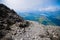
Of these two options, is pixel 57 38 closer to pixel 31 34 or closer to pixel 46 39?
pixel 46 39

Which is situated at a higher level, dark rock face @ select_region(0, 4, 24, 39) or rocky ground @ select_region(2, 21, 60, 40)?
dark rock face @ select_region(0, 4, 24, 39)

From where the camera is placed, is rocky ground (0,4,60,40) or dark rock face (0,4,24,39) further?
dark rock face (0,4,24,39)

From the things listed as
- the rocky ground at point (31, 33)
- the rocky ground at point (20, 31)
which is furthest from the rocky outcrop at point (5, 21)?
the rocky ground at point (31, 33)

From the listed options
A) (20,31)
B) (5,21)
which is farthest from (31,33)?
(5,21)

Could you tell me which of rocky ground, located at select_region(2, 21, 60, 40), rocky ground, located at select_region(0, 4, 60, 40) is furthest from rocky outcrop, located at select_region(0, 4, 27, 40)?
rocky ground, located at select_region(2, 21, 60, 40)

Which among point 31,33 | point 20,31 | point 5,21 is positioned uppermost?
point 5,21

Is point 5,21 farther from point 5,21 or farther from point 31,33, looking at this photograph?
point 31,33

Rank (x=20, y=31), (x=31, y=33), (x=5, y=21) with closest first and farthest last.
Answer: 1. (x=20, y=31)
2. (x=31, y=33)
3. (x=5, y=21)

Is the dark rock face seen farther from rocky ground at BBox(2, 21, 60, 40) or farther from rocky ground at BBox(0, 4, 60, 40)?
rocky ground at BBox(2, 21, 60, 40)

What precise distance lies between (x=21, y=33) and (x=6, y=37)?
2.85 metres

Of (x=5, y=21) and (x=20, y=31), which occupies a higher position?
(x=5, y=21)

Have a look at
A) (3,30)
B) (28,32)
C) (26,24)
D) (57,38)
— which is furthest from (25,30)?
(57,38)

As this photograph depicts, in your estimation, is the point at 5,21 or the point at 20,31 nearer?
the point at 20,31

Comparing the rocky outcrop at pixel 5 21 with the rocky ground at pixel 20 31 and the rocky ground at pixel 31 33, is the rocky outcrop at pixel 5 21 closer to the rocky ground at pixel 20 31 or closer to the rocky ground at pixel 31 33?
the rocky ground at pixel 20 31
